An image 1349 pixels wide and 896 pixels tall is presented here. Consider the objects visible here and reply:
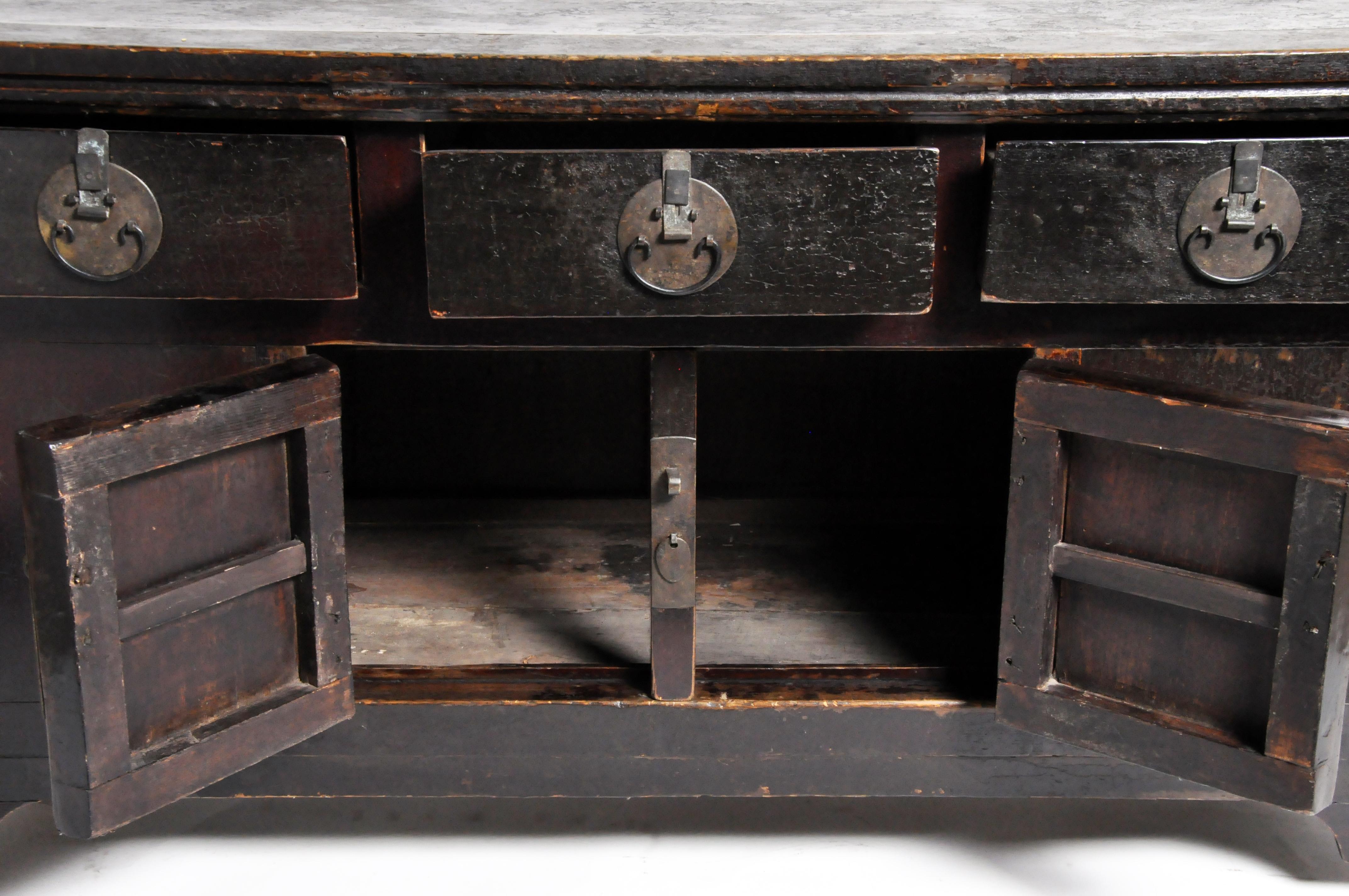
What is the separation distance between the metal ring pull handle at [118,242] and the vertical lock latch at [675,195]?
0.45 metres

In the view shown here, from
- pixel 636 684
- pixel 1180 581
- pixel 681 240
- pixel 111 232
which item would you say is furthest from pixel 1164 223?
pixel 111 232

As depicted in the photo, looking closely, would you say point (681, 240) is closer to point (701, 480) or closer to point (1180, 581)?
point (1180, 581)

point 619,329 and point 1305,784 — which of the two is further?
point 619,329

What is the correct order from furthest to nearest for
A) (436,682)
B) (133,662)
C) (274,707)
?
1. (436,682)
2. (274,707)
3. (133,662)

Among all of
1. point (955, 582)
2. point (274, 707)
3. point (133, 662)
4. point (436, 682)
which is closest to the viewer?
point (133, 662)

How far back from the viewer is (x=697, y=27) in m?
1.26

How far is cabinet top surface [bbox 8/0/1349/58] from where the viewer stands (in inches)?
43.4

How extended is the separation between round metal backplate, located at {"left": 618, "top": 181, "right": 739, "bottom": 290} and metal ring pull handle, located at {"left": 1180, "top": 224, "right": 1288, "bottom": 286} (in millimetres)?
388

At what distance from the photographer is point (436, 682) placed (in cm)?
132

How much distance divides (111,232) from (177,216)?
0.18 feet

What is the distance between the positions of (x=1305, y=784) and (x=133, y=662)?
0.99 metres

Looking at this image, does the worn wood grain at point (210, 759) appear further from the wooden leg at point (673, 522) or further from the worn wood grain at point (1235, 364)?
the worn wood grain at point (1235, 364)

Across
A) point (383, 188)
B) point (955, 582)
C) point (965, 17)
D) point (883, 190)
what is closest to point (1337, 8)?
point (965, 17)

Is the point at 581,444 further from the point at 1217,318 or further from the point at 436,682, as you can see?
the point at 1217,318
